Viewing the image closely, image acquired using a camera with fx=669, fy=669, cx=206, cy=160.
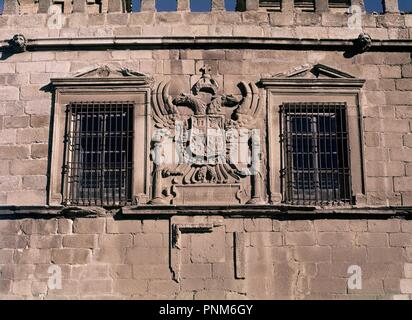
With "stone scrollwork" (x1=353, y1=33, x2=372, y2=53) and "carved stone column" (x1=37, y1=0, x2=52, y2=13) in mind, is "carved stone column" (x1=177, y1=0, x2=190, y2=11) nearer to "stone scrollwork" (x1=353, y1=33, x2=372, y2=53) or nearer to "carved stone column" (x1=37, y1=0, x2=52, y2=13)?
"carved stone column" (x1=37, y1=0, x2=52, y2=13)

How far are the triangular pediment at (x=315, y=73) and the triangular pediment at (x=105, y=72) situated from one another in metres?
2.17

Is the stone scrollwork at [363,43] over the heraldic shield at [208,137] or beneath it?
over

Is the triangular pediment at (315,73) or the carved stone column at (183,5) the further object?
the carved stone column at (183,5)

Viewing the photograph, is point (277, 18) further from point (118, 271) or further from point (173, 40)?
point (118, 271)

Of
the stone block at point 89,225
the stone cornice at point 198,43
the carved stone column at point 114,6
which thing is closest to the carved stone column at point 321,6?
the stone cornice at point 198,43

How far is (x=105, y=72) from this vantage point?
9961 mm

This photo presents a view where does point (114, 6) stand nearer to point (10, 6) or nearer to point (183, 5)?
point (183, 5)

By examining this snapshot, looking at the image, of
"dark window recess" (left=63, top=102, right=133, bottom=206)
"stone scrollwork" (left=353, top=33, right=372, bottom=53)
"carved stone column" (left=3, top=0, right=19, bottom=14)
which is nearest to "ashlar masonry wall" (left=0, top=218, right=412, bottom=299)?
"dark window recess" (left=63, top=102, right=133, bottom=206)

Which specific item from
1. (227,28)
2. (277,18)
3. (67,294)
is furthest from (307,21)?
(67,294)

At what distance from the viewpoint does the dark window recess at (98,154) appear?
31.3 feet

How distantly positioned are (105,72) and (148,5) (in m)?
1.31

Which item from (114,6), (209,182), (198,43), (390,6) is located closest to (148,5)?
(114,6)

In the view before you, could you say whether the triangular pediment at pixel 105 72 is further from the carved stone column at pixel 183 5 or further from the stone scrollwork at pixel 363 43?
the stone scrollwork at pixel 363 43
